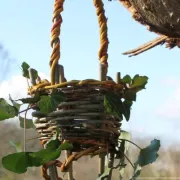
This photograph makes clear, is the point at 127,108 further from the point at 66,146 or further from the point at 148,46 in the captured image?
the point at 148,46

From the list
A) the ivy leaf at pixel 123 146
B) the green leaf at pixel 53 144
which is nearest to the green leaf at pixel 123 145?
the ivy leaf at pixel 123 146

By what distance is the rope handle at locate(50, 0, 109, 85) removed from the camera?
65cm

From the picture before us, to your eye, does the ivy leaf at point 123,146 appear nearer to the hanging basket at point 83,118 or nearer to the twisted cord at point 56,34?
the hanging basket at point 83,118

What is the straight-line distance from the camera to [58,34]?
664 mm

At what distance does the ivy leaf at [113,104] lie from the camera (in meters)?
0.63

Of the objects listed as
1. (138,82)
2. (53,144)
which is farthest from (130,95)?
(53,144)

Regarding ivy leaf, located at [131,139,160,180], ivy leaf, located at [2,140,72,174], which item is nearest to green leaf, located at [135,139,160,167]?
ivy leaf, located at [131,139,160,180]

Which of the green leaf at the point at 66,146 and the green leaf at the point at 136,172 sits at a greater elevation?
the green leaf at the point at 66,146

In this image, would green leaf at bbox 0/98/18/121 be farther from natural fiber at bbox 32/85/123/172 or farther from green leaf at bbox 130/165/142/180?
green leaf at bbox 130/165/142/180

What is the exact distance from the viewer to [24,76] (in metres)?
0.71

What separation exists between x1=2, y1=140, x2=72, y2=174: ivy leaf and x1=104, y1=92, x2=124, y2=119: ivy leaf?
0.23ft

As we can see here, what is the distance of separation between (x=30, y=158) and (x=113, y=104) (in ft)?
0.41

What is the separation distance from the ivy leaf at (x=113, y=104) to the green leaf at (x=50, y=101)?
6 centimetres

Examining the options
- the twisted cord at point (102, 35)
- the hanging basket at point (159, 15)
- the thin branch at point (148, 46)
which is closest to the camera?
the hanging basket at point (159, 15)
